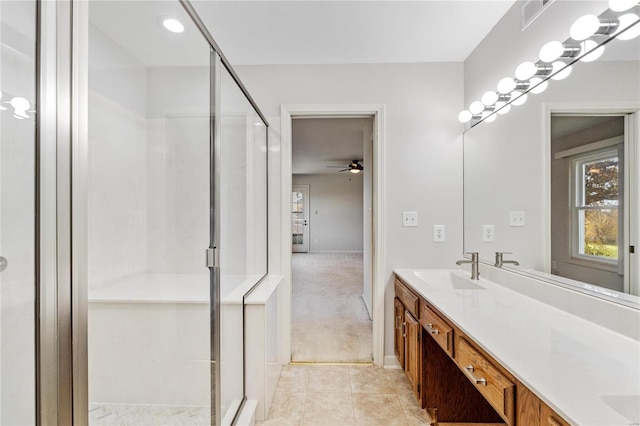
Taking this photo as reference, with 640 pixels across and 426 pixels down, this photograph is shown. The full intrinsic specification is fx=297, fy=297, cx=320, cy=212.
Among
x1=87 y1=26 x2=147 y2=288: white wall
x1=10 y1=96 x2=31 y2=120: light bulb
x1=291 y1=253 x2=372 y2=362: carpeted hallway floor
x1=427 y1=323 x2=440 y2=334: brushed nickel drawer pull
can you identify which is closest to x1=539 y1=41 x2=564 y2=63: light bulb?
x1=427 y1=323 x2=440 y2=334: brushed nickel drawer pull

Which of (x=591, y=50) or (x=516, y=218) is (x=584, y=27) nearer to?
(x=591, y=50)

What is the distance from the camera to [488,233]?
2043mm

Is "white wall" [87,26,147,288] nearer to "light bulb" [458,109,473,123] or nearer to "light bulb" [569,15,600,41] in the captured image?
"light bulb" [569,15,600,41]

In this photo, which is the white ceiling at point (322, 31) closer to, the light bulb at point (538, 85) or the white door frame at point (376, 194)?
the white door frame at point (376, 194)

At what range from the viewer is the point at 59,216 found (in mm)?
663

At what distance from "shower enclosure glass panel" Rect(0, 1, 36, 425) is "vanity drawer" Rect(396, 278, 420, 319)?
168 cm

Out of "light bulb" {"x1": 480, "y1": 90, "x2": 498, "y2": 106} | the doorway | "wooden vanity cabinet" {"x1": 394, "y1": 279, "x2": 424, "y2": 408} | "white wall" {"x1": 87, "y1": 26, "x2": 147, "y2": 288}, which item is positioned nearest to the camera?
"white wall" {"x1": 87, "y1": 26, "x2": 147, "y2": 288}

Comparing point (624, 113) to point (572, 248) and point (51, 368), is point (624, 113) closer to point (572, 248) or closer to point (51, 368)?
point (572, 248)

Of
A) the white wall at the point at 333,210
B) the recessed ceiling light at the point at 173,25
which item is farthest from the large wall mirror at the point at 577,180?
the white wall at the point at 333,210

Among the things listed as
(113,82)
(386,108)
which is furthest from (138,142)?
(386,108)

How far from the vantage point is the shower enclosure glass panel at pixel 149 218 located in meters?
1.00

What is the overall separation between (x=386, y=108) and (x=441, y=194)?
0.82 m

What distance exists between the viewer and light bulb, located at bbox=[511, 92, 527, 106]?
1680 mm

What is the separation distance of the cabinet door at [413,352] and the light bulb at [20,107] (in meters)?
1.88
